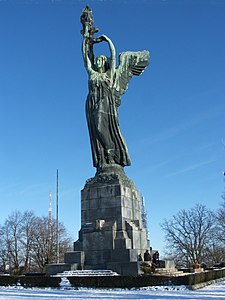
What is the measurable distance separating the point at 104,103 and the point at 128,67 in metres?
4.33

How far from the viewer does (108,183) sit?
80.4ft

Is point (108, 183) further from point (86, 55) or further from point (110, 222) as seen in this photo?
point (86, 55)

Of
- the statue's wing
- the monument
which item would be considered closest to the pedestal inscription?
the monument

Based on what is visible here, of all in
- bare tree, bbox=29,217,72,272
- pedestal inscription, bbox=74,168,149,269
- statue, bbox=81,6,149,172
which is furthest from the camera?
bare tree, bbox=29,217,72,272

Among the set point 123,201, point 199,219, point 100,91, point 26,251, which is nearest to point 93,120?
point 100,91

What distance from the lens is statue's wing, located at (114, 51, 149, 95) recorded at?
28016 millimetres

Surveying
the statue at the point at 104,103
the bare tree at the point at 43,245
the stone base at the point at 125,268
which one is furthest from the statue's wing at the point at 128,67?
the bare tree at the point at 43,245

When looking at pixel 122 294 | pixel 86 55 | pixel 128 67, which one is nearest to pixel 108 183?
pixel 128 67

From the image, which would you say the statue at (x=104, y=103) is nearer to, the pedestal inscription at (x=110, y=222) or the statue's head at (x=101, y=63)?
the statue's head at (x=101, y=63)

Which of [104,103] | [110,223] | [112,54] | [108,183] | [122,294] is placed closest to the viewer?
[122,294]

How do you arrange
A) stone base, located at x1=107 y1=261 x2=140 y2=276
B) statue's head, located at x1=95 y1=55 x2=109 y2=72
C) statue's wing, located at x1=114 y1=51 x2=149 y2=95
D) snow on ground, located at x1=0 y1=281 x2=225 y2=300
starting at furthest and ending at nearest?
statue's wing, located at x1=114 y1=51 x2=149 y2=95, statue's head, located at x1=95 y1=55 x2=109 y2=72, stone base, located at x1=107 y1=261 x2=140 y2=276, snow on ground, located at x1=0 y1=281 x2=225 y2=300

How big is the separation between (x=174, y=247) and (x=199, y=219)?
21.6ft

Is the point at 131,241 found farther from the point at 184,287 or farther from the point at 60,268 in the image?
the point at 184,287

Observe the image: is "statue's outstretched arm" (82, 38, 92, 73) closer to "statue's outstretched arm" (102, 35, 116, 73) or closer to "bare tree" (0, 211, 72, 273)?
"statue's outstretched arm" (102, 35, 116, 73)
